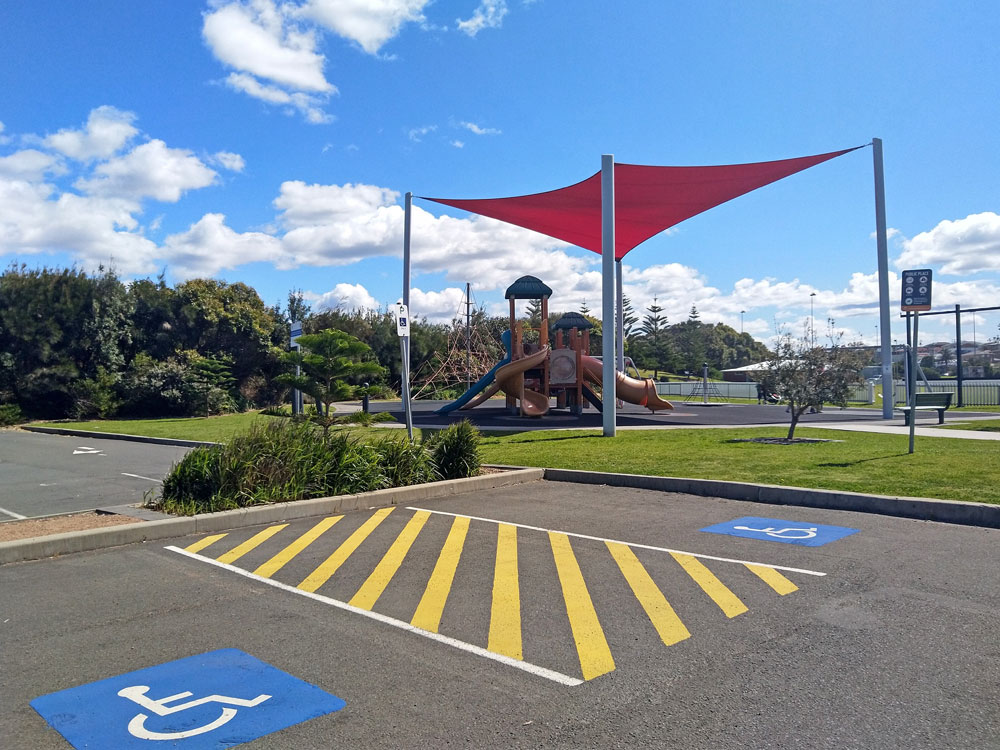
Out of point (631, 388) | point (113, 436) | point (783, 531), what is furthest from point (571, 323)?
point (783, 531)

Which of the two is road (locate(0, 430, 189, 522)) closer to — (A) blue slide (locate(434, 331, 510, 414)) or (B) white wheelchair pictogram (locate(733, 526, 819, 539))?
(B) white wheelchair pictogram (locate(733, 526, 819, 539))

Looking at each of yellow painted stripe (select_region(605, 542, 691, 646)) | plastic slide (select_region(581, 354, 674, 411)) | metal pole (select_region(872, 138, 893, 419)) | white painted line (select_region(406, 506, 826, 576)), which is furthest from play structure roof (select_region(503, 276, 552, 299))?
yellow painted stripe (select_region(605, 542, 691, 646))

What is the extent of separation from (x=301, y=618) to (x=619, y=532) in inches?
157

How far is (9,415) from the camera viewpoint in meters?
32.0

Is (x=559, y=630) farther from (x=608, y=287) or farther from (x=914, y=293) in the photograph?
(x=608, y=287)

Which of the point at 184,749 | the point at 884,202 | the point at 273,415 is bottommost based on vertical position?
the point at 184,749

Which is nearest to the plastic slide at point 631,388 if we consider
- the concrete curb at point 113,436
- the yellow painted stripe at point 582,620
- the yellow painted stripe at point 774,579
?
the concrete curb at point 113,436

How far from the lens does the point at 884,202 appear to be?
→ 73.4 ft

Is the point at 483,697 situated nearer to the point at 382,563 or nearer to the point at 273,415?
the point at 382,563

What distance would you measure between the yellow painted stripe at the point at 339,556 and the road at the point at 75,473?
368 cm

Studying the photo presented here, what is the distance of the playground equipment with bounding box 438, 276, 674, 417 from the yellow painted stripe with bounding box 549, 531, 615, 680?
18109mm

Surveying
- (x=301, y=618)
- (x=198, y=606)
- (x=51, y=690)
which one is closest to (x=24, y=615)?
(x=198, y=606)

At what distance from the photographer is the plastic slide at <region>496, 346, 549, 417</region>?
82.9 feet

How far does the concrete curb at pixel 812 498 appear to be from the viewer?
27.9ft
